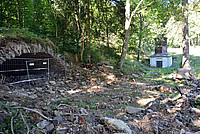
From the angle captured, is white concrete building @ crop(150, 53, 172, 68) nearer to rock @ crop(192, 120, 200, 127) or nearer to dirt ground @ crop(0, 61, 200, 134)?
dirt ground @ crop(0, 61, 200, 134)

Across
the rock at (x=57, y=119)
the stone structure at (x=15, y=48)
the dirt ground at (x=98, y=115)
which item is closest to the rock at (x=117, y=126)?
the dirt ground at (x=98, y=115)

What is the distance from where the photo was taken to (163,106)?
5.57m

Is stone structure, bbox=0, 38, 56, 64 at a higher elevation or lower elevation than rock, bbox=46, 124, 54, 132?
higher

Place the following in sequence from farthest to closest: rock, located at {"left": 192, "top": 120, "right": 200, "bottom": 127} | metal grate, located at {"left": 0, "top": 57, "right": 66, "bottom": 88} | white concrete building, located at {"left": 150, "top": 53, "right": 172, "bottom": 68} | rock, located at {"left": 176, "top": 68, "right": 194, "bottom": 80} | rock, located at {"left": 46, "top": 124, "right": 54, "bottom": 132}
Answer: white concrete building, located at {"left": 150, "top": 53, "right": 172, "bottom": 68}, rock, located at {"left": 176, "top": 68, "right": 194, "bottom": 80}, metal grate, located at {"left": 0, "top": 57, "right": 66, "bottom": 88}, rock, located at {"left": 192, "top": 120, "right": 200, "bottom": 127}, rock, located at {"left": 46, "top": 124, "right": 54, "bottom": 132}

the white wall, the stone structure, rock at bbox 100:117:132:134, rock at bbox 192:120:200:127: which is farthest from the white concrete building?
rock at bbox 100:117:132:134

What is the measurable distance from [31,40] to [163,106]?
677 cm

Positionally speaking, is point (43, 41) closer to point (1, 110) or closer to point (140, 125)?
point (1, 110)

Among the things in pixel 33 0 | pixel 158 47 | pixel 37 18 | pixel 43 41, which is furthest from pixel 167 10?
pixel 158 47

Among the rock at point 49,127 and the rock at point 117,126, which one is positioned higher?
the rock at point 49,127

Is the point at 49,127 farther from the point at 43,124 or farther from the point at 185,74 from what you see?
the point at 185,74

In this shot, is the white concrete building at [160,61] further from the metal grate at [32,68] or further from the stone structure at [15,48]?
the stone structure at [15,48]

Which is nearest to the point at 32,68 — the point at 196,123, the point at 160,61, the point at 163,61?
the point at 196,123

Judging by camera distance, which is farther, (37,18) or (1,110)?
(37,18)

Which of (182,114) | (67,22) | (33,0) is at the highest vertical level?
(33,0)
